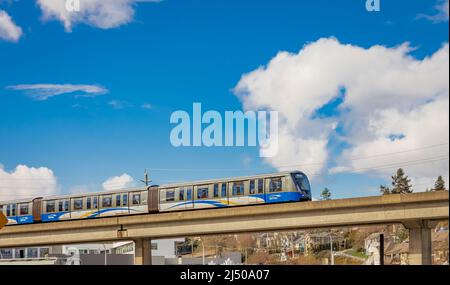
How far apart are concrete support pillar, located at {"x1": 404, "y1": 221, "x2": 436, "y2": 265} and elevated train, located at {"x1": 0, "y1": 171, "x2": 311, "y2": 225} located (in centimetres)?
609

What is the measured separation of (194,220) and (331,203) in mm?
9239

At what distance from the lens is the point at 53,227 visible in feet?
139

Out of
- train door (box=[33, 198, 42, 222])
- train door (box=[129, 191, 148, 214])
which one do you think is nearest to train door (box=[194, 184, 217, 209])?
train door (box=[129, 191, 148, 214])

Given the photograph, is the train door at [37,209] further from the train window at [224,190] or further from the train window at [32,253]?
the train window at [32,253]

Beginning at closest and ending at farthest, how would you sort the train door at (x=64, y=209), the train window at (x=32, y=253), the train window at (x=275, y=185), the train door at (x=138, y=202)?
the train window at (x=275, y=185) → the train door at (x=138, y=202) → the train door at (x=64, y=209) → the train window at (x=32, y=253)

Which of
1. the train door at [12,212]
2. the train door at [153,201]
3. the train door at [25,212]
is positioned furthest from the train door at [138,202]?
the train door at [12,212]

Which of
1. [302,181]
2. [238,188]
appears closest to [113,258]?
[238,188]

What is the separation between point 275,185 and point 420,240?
8.23 metres

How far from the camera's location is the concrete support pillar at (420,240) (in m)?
32.5

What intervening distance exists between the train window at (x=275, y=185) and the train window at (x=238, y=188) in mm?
1671

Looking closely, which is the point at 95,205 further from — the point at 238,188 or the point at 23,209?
the point at 238,188
